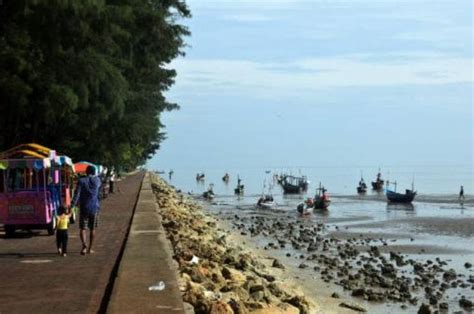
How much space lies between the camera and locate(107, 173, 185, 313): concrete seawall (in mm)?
8133

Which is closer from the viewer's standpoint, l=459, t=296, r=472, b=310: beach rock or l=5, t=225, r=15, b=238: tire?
l=5, t=225, r=15, b=238: tire

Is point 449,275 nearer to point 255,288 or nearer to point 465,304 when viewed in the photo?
point 465,304

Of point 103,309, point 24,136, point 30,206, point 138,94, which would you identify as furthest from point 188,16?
point 103,309

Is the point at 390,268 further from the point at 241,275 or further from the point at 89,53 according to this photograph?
the point at 89,53

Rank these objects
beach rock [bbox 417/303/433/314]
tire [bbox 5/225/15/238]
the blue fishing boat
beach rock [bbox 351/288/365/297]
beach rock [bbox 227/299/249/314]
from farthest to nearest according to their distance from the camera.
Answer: the blue fishing boat, beach rock [bbox 351/288/365/297], tire [bbox 5/225/15/238], beach rock [bbox 417/303/433/314], beach rock [bbox 227/299/249/314]

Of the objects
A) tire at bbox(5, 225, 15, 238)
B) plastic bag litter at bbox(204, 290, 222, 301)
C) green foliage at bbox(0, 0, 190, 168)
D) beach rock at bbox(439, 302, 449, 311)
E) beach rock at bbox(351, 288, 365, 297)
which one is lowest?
beach rock at bbox(439, 302, 449, 311)

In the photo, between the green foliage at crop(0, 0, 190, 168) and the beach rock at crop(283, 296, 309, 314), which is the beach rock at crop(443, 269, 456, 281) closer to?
the beach rock at crop(283, 296, 309, 314)

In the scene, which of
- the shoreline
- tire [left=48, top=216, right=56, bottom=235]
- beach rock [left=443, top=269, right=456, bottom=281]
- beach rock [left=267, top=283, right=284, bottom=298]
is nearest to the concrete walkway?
tire [left=48, top=216, right=56, bottom=235]

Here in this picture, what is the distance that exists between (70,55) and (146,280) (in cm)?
1470

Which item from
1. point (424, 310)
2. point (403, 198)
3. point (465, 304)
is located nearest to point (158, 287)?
point (424, 310)

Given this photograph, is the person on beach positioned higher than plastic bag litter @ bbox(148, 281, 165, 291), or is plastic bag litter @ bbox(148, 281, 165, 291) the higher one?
the person on beach

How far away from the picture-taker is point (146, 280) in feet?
32.3

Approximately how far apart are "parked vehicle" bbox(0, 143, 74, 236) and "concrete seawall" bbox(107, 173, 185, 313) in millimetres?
3312

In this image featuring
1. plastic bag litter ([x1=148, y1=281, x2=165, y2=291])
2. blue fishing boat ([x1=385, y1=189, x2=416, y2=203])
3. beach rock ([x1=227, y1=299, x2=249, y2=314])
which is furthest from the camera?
blue fishing boat ([x1=385, y1=189, x2=416, y2=203])
